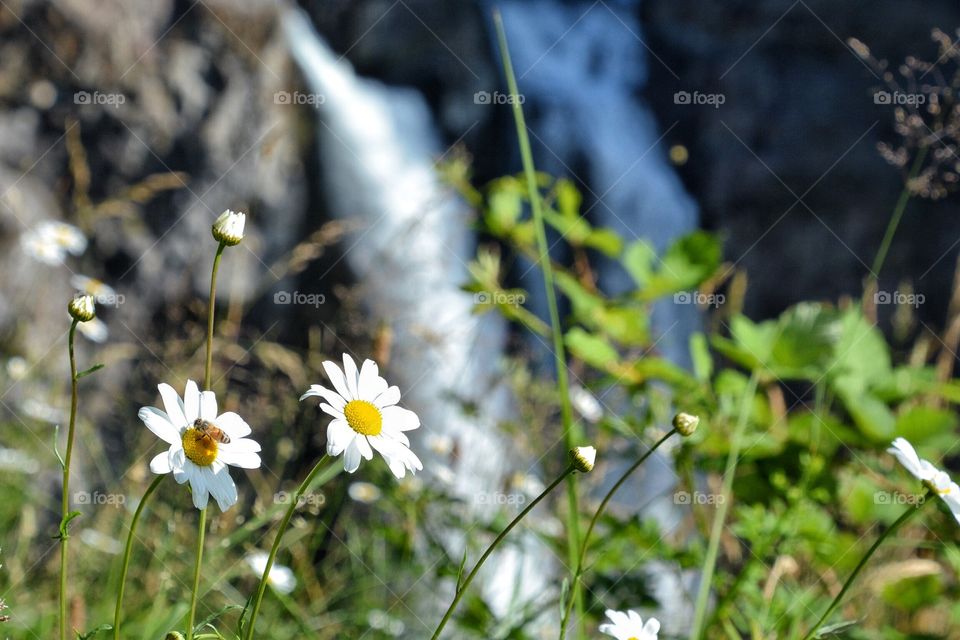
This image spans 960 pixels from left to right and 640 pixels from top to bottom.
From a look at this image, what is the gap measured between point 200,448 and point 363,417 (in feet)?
0.30

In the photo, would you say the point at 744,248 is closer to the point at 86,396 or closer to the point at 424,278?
the point at 424,278

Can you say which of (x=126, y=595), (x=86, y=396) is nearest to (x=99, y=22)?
(x=86, y=396)

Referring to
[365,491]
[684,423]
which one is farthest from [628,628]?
[365,491]

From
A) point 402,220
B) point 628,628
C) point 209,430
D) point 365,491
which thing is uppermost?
point 402,220

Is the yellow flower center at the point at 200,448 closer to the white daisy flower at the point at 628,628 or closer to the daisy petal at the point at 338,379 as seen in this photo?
the daisy petal at the point at 338,379

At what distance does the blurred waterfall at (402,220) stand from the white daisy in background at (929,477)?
1964 millimetres

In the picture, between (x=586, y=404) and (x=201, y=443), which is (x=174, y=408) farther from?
(x=586, y=404)

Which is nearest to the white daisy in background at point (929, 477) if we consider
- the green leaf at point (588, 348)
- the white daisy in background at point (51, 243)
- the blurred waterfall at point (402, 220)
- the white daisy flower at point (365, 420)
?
the white daisy flower at point (365, 420)

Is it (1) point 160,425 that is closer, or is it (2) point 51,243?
(1) point 160,425

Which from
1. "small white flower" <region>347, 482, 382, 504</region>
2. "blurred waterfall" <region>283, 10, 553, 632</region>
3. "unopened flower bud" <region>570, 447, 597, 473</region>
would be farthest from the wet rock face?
"unopened flower bud" <region>570, 447, 597, 473</region>

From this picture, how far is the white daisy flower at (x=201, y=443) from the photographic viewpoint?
505 millimetres

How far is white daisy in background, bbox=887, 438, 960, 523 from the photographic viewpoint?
59cm

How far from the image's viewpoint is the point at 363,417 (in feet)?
1.82

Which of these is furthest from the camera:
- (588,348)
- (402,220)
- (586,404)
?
(402,220)
